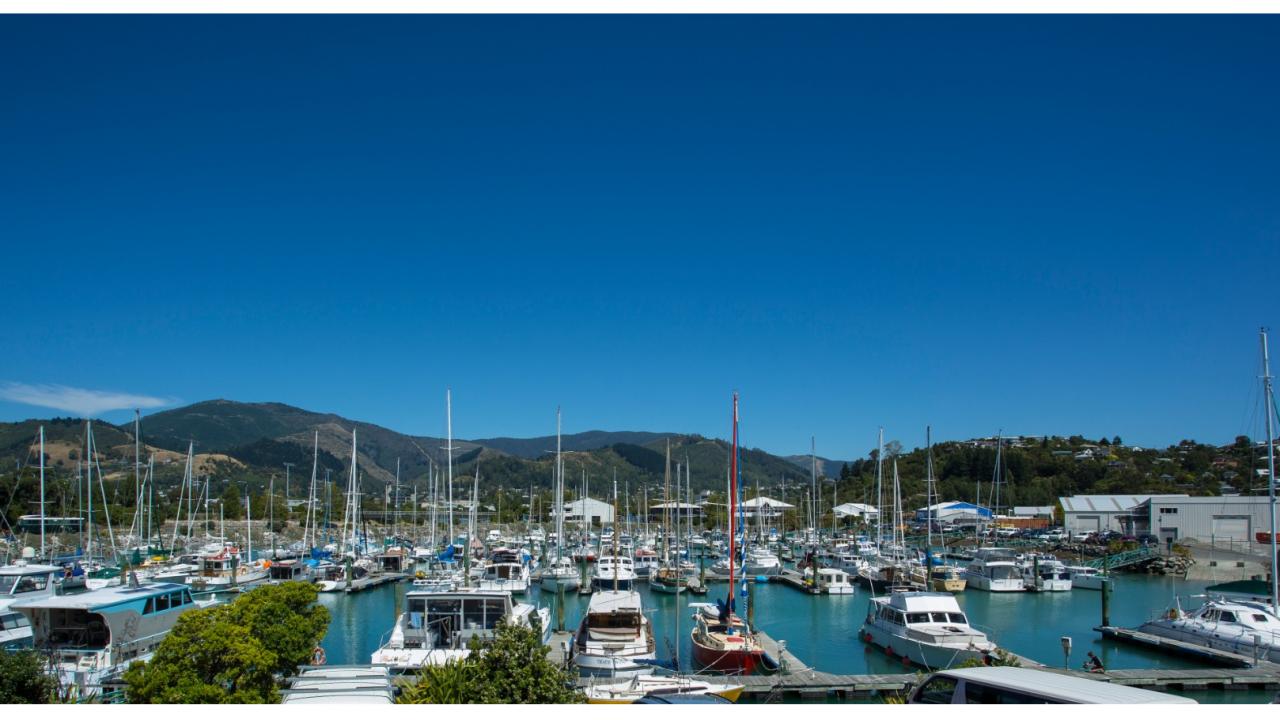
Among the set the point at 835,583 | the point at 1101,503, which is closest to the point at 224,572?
the point at 835,583

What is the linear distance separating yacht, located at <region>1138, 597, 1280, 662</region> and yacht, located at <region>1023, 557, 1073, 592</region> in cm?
2122

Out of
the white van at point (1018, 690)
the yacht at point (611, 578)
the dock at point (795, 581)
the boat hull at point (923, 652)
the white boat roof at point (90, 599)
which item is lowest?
the dock at point (795, 581)

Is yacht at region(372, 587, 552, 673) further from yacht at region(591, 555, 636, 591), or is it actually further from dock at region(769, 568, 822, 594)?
dock at region(769, 568, 822, 594)

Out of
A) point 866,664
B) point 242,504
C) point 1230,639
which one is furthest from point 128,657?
point 242,504

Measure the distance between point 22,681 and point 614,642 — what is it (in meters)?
14.7

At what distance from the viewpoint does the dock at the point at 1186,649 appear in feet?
91.7

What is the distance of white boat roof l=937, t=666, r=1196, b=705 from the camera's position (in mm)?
Result: 8539

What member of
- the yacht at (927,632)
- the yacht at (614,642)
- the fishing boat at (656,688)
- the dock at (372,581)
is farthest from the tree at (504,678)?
the dock at (372,581)

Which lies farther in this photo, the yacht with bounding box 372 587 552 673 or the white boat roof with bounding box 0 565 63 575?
the white boat roof with bounding box 0 565 63 575

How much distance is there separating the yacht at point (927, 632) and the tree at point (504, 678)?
18260mm

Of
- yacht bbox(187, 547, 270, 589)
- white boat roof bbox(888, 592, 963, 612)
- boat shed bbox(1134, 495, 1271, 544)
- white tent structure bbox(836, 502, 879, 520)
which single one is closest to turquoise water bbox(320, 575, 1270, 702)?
white boat roof bbox(888, 592, 963, 612)

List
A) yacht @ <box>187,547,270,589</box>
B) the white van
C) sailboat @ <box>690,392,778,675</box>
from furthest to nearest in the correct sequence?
yacht @ <box>187,547,270,589</box> → sailboat @ <box>690,392,778,675</box> → the white van

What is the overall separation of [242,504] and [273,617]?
92.2 m

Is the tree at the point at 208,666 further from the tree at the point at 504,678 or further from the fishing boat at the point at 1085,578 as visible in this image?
the fishing boat at the point at 1085,578
